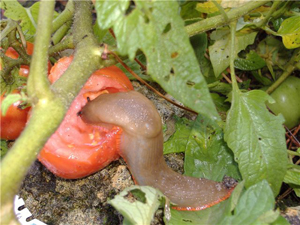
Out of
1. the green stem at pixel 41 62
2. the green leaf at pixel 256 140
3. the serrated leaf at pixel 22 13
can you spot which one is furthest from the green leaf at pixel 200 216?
the serrated leaf at pixel 22 13

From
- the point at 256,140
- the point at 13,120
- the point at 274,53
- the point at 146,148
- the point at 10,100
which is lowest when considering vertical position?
the point at 274,53

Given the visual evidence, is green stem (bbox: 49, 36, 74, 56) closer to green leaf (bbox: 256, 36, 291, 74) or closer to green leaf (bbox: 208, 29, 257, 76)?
green leaf (bbox: 208, 29, 257, 76)

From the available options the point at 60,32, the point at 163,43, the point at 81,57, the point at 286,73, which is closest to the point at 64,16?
Answer: the point at 60,32

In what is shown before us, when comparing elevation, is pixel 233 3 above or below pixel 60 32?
below

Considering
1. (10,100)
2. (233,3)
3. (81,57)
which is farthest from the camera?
(233,3)

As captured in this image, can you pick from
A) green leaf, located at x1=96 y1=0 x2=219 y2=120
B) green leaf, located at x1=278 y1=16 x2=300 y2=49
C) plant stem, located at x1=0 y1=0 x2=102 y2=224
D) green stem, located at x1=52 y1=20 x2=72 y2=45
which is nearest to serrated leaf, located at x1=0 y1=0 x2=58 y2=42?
green stem, located at x1=52 y1=20 x2=72 y2=45

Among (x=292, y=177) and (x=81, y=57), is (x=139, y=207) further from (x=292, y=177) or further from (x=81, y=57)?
(x=292, y=177)
